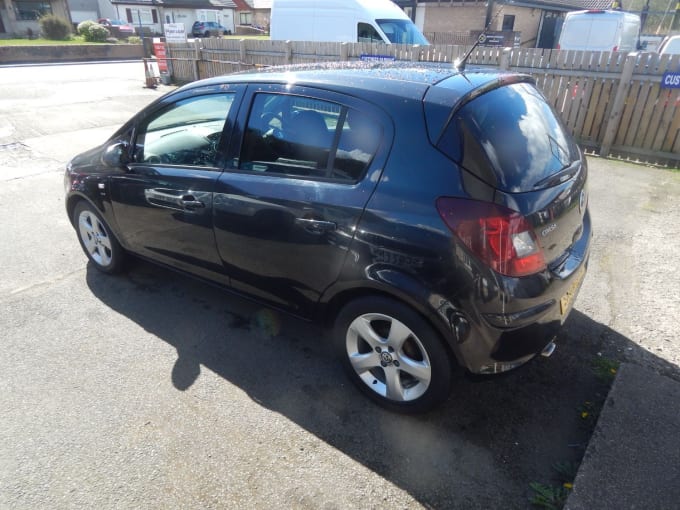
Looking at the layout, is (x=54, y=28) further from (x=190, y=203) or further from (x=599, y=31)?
(x=190, y=203)

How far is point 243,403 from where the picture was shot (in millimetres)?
2637

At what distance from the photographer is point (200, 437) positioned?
7.92 ft

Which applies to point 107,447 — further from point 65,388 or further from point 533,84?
point 533,84

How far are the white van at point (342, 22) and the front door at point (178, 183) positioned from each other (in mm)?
9452

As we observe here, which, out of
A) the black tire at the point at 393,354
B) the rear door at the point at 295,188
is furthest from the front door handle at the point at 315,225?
the black tire at the point at 393,354

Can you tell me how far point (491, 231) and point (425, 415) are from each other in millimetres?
1163

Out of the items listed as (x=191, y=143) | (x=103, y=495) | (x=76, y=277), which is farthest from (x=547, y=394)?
(x=76, y=277)

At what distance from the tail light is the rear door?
0.45 meters

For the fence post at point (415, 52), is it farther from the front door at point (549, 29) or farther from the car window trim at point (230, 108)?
the front door at point (549, 29)

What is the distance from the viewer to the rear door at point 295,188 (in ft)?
7.59

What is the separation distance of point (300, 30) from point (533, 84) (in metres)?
11.2

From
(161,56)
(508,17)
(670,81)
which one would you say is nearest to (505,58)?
(670,81)

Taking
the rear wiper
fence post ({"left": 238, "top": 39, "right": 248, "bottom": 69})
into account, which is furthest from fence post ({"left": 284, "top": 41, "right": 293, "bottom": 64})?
the rear wiper

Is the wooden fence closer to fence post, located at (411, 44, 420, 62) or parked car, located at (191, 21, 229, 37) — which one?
fence post, located at (411, 44, 420, 62)
